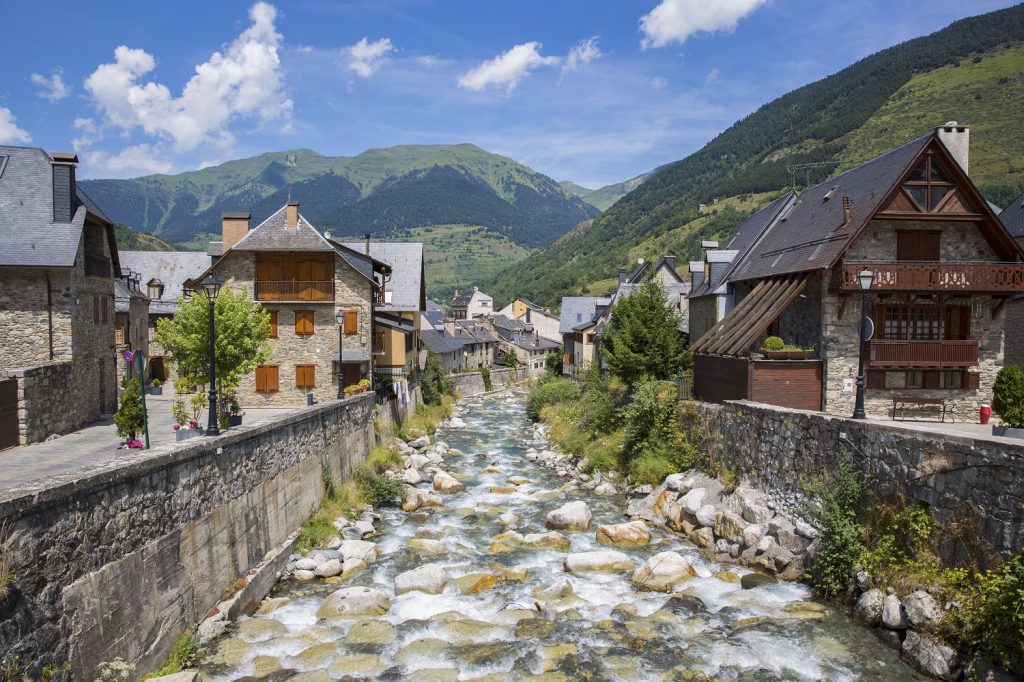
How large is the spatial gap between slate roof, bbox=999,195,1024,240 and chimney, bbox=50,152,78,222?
38.9 m

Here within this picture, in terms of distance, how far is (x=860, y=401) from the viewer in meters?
15.1

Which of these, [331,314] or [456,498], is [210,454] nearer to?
[456,498]

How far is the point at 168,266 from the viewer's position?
172ft

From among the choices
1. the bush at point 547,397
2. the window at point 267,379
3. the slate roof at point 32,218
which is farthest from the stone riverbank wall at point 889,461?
the bush at point 547,397

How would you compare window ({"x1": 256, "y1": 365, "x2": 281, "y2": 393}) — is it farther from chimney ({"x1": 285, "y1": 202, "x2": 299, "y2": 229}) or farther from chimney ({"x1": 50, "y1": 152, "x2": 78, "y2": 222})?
chimney ({"x1": 50, "y1": 152, "x2": 78, "y2": 222})

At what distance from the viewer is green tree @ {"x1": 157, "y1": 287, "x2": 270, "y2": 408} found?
→ 2130cm

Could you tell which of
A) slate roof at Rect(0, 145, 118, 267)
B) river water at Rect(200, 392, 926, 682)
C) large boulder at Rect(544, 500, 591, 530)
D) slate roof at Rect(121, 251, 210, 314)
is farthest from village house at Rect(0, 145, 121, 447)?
slate roof at Rect(121, 251, 210, 314)

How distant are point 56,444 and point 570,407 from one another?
26.3 meters

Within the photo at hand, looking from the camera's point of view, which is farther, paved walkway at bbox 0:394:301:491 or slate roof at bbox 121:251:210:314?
slate roof at bbox 121:251:210:314

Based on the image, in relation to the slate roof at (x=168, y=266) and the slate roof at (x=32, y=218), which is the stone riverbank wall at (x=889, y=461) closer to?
the slate roof at (x=32, y=218)

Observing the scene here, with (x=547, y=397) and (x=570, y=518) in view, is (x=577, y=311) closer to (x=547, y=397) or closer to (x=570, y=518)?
(x=547, y=397)

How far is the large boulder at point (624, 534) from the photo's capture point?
18156 mm

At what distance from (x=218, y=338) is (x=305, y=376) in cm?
1120

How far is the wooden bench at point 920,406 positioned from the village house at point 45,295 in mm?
26501
